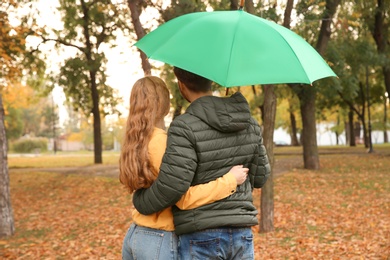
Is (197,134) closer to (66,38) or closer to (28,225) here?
(28,225)

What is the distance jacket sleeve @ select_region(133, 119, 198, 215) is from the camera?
2648 mm

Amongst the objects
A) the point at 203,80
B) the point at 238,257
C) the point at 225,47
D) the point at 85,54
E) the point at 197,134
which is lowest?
the point at 238,257

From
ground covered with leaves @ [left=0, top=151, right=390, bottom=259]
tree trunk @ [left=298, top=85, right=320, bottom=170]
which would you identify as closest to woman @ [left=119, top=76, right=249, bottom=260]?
ground covered with leaves @ [left=0, top=151, right=390, bottom=259]

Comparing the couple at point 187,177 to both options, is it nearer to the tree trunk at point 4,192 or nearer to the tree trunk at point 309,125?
the tree trunk at point 4,192

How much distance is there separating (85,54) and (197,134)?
67.2ft

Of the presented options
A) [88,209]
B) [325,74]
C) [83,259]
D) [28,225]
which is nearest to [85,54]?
[88,209]

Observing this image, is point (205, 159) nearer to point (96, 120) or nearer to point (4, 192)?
point (4, 192)

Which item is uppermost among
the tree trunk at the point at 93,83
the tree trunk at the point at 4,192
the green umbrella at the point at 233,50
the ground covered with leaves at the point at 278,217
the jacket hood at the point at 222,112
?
the tree trunk at the point at 93,83

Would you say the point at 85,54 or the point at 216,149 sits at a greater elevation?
the point at 85,54

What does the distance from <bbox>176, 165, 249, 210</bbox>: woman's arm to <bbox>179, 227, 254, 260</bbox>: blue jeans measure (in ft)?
0.53

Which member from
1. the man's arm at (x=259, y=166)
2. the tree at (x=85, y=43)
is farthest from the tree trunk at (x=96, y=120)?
the man's arm at (x=259, y=166)

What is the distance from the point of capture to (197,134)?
2.72 metres

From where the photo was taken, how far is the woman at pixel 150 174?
275cm

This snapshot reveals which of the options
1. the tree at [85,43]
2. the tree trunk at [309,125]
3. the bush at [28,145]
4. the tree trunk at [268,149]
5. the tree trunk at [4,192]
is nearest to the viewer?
Result: the tree trunk at [268,149]
